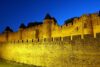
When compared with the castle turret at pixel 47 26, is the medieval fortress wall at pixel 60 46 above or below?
below

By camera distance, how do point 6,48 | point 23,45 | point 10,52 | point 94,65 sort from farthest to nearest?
point 6,48 → point 10,52 → point 23,45 → point 94,65

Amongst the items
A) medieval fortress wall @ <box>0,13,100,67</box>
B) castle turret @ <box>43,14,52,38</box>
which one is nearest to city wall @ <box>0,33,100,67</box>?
medieval fortress wall @ <box>0,13,100,67</box>

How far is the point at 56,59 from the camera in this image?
1933cm

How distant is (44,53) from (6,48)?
46.5 ft

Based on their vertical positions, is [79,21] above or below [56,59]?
above

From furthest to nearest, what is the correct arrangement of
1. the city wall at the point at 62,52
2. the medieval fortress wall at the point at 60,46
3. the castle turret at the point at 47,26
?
the castle turret at the point at 47,26, the medieval fortress wall at the point at 60,46, the city wall at the point at 62,52

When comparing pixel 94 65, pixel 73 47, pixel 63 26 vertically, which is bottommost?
pixel 94 65

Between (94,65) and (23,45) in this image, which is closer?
(94,65)

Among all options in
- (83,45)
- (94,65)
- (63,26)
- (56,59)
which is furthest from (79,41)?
Result: (63,26)

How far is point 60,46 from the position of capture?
18.8m

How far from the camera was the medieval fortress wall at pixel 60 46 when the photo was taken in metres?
15.7

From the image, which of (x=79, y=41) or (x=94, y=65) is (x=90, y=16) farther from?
Answer: (x=94, y=65)

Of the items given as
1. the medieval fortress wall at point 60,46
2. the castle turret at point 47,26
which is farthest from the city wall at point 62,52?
the castle turret at point 47,26

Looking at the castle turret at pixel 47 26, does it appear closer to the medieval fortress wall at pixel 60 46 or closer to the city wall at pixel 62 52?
the medieval fortress wall at pixel 60 46
